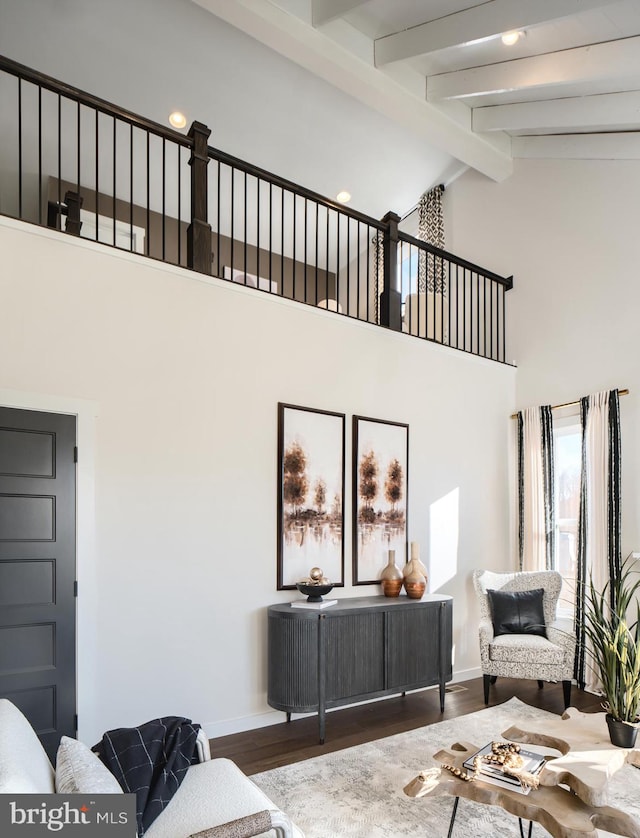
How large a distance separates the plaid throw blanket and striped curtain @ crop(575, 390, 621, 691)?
3.53m

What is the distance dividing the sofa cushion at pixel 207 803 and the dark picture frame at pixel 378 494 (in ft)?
8.28

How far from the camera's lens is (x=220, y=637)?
4.01 meters

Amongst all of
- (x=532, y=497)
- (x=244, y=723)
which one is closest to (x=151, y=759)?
(x=244, y=723)

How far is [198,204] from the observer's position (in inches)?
164

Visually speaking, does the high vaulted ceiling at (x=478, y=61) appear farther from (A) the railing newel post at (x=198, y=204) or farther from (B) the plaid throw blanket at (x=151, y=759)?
(B) the plaid throw blanket at (x=151, y=759)

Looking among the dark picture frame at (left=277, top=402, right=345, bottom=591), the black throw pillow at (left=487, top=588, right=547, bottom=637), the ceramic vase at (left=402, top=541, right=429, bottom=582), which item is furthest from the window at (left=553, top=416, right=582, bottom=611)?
the dark picture frame at (left=277, top=402, right=345, bottom=591)

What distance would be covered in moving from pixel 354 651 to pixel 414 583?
32.2 inches

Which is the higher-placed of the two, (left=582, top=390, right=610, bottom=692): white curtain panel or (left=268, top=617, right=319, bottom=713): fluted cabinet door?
(left=582, top=390, right=610, bottom=692): white curtain panel

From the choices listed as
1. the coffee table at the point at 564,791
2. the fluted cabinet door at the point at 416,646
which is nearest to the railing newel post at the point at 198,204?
the fluted cabinet door at the point at 416,646

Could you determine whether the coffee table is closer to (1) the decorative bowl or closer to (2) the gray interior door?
(1) the decorative bowl

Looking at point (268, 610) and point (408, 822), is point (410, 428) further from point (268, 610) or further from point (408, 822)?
point (408, 822)

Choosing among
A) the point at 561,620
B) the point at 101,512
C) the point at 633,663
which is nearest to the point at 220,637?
the point at 101,512

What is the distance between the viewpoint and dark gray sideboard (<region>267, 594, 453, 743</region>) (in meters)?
3.99

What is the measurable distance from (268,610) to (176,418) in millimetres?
1468
